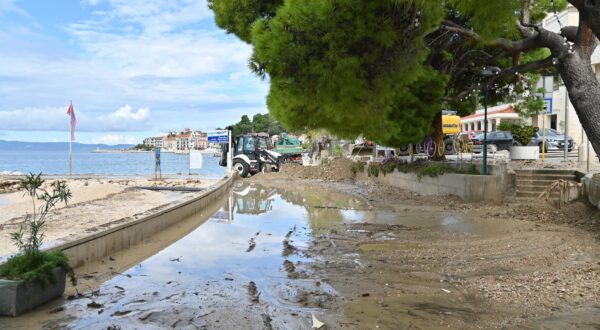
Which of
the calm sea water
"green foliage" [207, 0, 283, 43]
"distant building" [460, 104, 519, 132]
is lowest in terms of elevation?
the calm sea water

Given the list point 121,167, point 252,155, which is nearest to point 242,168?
point 252,155

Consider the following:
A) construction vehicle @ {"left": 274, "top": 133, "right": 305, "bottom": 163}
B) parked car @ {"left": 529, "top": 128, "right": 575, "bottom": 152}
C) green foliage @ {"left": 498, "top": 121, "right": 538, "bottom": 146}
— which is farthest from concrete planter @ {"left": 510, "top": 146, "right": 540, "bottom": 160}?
construction vehicle @ {"left": 274, "top": 133, "right": 305, "bottom": 163}

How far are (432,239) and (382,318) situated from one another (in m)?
4.88

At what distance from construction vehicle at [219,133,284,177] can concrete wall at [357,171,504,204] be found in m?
14.4

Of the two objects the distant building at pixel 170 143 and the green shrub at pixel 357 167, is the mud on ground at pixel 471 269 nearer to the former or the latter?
the green shrub at pixel 357 167

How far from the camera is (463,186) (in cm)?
1518

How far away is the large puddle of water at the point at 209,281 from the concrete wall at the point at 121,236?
16 cm

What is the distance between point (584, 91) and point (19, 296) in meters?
7.59

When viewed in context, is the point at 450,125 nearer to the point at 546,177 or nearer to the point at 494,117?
the point at 546,177

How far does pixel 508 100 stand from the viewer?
20375mm

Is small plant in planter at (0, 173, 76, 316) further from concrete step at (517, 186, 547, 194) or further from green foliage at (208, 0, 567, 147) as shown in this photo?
concrete step at (517, 186, 547, 194)

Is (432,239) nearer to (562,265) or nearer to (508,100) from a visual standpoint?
(562,265)

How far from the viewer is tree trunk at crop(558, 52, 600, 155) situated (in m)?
7.14

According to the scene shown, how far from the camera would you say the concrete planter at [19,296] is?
5105 mm
